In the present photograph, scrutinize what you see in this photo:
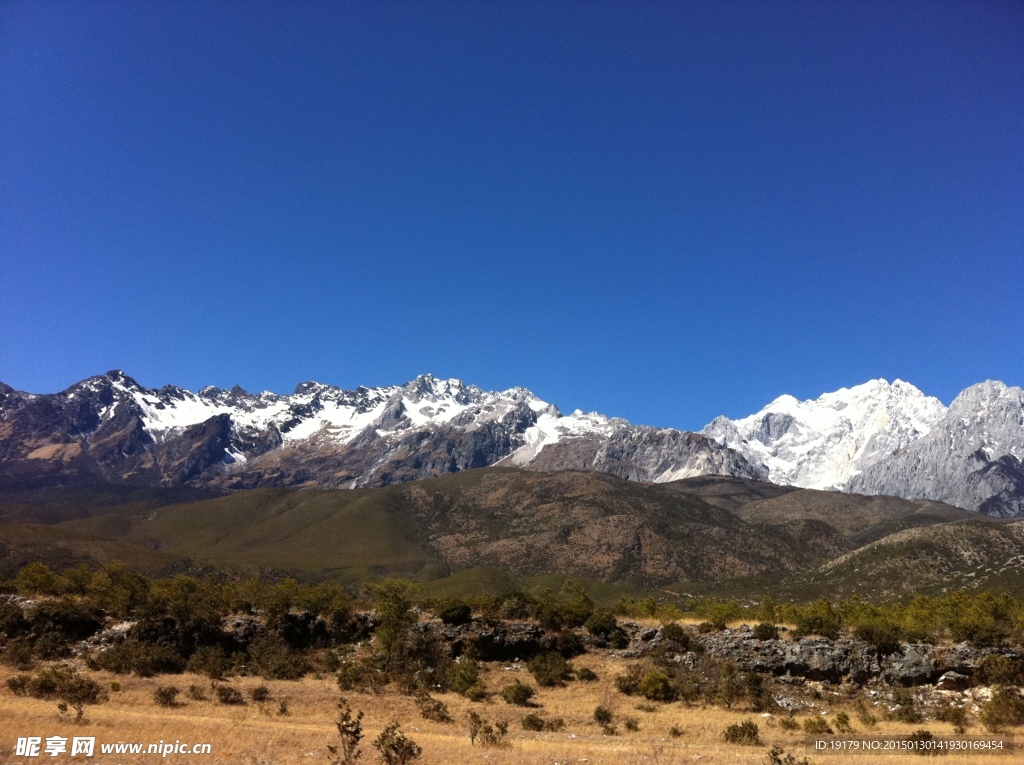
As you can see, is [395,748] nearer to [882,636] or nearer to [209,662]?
[209,662]

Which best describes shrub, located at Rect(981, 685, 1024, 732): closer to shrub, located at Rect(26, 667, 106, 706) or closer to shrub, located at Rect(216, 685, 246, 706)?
shrub, located at Rect(216, 685, 246, 706)

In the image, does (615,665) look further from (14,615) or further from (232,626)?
(14,615)

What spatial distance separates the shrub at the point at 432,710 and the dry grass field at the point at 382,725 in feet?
1.68

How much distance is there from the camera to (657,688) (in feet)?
138

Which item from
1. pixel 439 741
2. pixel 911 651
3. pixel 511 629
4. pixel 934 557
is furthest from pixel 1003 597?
pixel 934 557

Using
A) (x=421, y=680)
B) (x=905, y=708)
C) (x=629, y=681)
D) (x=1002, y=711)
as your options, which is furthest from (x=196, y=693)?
(x=1002, y=711)

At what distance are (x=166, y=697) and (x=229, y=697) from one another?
3203 millimetres

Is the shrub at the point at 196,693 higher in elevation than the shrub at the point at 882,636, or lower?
lower

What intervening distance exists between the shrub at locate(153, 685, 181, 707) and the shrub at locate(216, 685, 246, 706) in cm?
221

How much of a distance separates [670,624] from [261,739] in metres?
31.5

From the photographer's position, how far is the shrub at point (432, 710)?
117 ft

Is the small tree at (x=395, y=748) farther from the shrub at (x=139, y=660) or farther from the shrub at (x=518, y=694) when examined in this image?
the shrub at (x=139, y=660)

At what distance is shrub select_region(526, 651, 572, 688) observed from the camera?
44.7 metres

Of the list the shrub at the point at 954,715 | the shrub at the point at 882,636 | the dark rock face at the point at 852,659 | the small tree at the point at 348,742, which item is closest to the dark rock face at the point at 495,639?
the dark rock face at the point at 852,659
